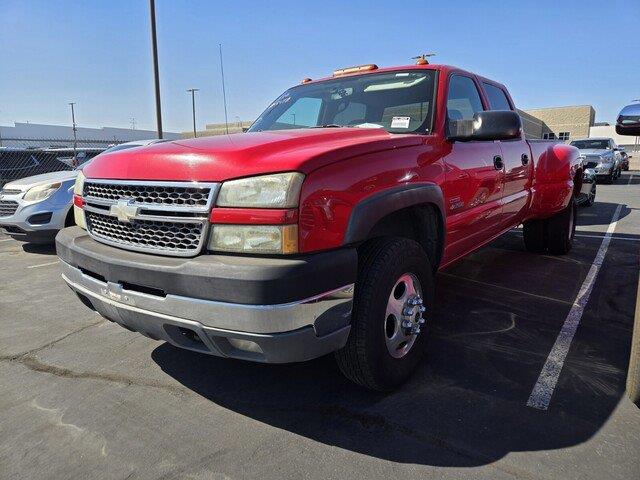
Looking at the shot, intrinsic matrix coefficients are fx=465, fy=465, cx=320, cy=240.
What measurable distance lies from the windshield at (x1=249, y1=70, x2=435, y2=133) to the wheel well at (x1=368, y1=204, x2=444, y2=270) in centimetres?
54

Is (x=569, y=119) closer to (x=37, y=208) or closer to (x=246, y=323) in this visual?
(x=37, y=208)

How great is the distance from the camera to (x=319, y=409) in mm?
2455

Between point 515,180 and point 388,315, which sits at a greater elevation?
point 515,180

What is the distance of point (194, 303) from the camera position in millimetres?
1971

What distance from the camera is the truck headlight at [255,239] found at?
6.28 ft

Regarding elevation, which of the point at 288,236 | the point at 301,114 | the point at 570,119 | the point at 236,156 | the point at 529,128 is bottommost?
the point at 288,236

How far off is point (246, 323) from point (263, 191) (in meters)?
0.55

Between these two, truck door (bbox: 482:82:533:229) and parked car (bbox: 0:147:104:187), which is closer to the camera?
truck door (bbox: 482:82:533:229)

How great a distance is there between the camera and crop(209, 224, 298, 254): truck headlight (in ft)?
6.28

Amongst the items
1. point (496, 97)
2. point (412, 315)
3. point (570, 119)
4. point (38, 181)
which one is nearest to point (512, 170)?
point (496, 97)

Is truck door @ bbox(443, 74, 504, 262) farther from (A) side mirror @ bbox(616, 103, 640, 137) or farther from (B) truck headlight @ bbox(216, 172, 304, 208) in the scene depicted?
(B) truck headlight @ bbox(216, 172, 304, 208)

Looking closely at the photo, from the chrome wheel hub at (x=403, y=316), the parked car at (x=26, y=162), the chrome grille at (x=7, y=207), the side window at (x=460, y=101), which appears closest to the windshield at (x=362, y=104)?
the side window at (x=460, y=101)

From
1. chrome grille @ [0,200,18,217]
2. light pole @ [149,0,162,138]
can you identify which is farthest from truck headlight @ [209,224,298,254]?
light pole @ [149,0,162,138]

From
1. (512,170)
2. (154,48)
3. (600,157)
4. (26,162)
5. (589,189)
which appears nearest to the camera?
(512,170)
